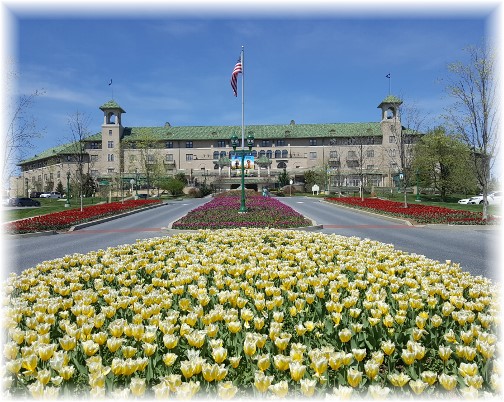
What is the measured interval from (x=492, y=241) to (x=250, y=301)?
13554mm

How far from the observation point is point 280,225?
1809 centimetres

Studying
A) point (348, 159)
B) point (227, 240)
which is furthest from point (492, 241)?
point (348, 159)

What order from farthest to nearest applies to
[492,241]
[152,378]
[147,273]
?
[492,241] → [147,273] → [152,378]

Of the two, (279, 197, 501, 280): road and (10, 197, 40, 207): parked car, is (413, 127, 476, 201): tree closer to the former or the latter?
(279, 197, 501, 280): road

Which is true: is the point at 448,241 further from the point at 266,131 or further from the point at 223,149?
the point at 266,131

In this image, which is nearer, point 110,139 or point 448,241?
point 448,241

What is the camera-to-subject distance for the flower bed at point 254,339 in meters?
2.66

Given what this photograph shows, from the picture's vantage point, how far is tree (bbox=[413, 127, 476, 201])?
49438 millimetres

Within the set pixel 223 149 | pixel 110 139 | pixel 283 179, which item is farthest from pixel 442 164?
pixel 110 139

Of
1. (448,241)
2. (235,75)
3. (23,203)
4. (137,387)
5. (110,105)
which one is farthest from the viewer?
(110,105)

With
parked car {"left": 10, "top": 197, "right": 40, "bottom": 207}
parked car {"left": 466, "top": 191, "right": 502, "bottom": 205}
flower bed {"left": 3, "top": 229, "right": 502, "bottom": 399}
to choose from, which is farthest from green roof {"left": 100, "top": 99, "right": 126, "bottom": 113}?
flower bed {"left": 3, "top": 229, "right": 502, "bottom": 399}

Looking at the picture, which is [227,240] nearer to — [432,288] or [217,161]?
[432,288]

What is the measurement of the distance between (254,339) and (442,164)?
57664 millimetres

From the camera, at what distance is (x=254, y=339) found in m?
3.15
